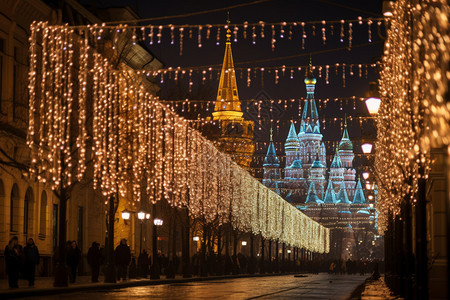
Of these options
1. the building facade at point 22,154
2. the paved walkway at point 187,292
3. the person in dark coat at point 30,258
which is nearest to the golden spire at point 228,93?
the building facade at point 22,154

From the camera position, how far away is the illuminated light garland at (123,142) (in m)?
33.7

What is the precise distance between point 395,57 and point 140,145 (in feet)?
65.3

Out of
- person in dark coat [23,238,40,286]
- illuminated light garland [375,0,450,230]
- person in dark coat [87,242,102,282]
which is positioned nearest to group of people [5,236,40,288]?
person in dark coat [23,238,40,286]

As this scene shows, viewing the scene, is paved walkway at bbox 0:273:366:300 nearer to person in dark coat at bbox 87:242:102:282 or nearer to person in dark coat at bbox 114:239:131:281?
person in dark coat at bbox 114:239:131:281

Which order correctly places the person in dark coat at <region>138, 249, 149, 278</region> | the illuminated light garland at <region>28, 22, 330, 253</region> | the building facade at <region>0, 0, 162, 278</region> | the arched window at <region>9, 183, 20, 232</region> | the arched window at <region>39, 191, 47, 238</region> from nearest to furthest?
the illuminated light garland at <region>28, 22, 330, 253</region>
the building facade at <region>0, 0, 162, 278</region>
the arched window at <region>9, 183, 20, 232</region>
the arched window at <region>39, 191, 47, 238</region>
the person in dark coat at <region>138, 249, 149, 278</region>

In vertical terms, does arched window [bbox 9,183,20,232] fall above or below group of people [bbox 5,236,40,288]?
above

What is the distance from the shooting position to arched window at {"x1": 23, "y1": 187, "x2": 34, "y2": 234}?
4203cm

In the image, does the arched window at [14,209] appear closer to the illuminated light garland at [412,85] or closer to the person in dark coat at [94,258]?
the person in dark coat at [94,258]

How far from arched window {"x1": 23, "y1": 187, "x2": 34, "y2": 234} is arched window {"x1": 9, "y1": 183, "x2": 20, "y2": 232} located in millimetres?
1537

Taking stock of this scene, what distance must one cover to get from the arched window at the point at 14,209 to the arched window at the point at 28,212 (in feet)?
5.04

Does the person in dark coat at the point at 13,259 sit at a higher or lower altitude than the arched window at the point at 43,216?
lower

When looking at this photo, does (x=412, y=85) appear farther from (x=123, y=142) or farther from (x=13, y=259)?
(x=123, y=142)

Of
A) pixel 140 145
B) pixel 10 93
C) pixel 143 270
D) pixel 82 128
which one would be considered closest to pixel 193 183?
pixel 143 270

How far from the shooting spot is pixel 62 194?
32719 mm
